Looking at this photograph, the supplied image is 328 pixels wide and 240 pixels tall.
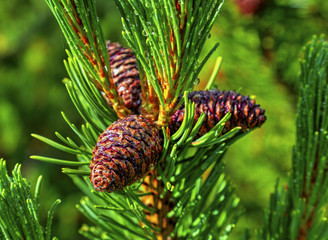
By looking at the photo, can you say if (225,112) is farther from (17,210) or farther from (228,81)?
(228,81)

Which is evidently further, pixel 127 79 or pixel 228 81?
pixel 228 81

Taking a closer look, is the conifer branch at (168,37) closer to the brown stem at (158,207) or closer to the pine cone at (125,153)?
the pine cone at (125,153)

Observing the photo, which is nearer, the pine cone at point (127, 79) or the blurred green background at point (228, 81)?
the pine cone at point (127, 79)

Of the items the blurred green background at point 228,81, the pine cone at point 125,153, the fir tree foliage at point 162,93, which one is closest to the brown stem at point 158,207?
the fir tree foliage at point 162,93

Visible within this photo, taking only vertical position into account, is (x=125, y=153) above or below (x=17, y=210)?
above

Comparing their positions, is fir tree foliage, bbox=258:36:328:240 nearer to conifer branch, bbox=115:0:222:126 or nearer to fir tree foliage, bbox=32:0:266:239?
fir tree foliage, bbox=32:0:266:239

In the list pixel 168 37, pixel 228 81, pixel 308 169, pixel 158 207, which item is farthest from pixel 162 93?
pixel 228 81

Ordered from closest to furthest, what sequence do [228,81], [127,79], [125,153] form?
[125,153]
[127,79]
[228,81]
